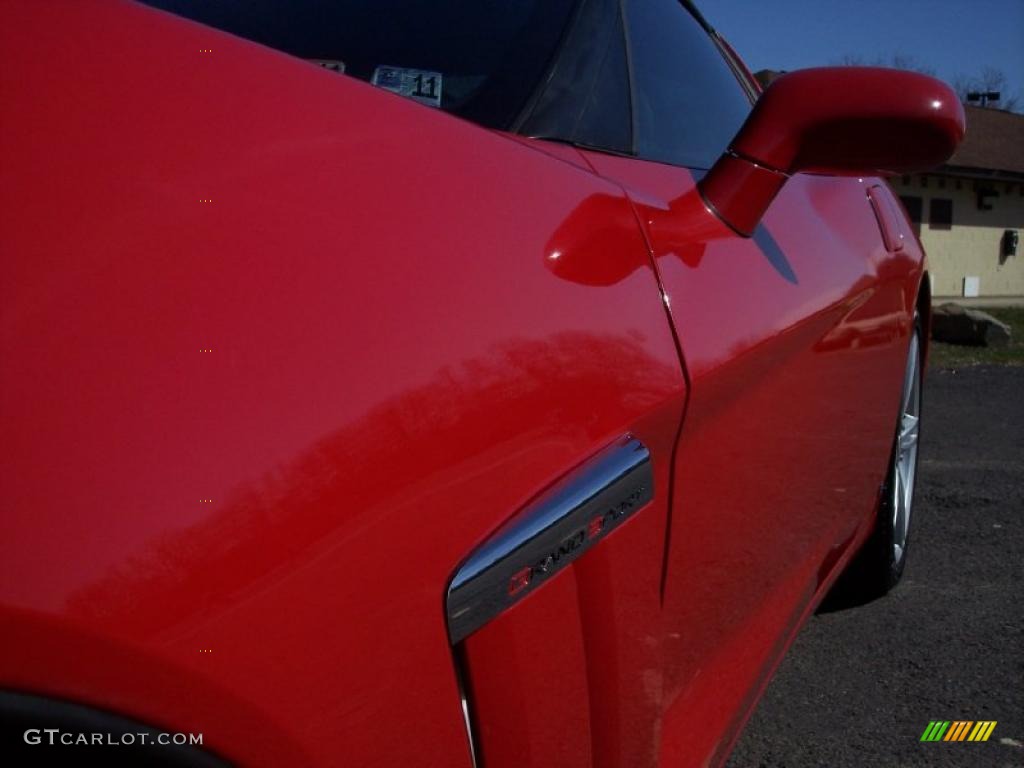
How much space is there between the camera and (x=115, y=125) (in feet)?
2.17

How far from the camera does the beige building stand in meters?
19.0

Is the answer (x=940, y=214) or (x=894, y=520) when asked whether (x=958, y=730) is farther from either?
(x=940, y=214)

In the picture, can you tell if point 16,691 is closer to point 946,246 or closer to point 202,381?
point 202,381

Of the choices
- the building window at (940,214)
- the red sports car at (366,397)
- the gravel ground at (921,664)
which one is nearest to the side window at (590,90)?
the red sports car at (366,397)

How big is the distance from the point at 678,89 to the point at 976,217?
69.6 ft

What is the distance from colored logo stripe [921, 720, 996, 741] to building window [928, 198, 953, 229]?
18864 millimetres

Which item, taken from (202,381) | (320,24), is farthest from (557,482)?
(320,24)

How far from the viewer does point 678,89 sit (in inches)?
Result: 80.9

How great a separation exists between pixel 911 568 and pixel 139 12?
3340mm

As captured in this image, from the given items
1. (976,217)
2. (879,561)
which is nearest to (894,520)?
(879,561)

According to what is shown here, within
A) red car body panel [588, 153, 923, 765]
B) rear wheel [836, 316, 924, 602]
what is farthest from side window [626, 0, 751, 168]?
rear wheel [836, 316, 924, 602]

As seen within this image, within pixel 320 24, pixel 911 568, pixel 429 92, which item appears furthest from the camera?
pixel 911 568

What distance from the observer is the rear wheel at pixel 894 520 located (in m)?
2.90

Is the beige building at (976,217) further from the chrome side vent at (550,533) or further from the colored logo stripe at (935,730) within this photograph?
the chrome side vent at (550,533)
